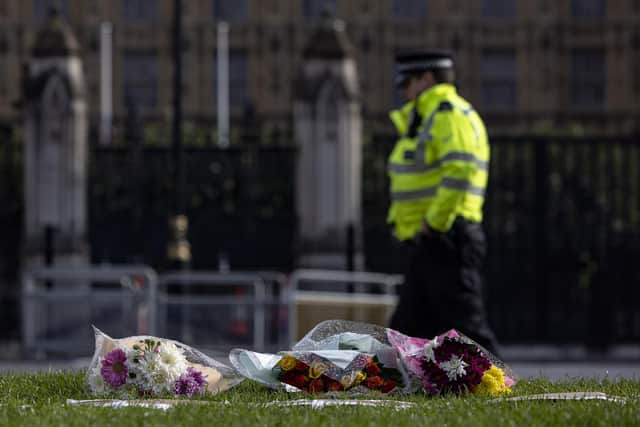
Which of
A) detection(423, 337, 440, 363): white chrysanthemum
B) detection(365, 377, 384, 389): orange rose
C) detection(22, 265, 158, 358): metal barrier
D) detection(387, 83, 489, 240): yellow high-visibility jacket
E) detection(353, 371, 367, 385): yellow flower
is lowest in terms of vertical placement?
detection(22, 265, 158, 358): metal barrier

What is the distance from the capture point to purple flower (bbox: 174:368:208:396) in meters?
6.95

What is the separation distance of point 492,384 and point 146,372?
156 centimetres

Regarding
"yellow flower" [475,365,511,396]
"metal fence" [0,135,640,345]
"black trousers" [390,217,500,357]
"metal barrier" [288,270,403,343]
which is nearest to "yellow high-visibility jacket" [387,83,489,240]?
"black trousers" [390,217,500,357]

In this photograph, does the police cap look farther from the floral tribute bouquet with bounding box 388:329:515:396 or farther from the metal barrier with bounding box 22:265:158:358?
the metal barrier with bounding box 22:265:158:358

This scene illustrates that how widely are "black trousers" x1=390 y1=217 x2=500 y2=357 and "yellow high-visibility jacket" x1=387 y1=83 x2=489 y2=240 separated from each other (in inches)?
4.3

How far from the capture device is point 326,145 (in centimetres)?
1919

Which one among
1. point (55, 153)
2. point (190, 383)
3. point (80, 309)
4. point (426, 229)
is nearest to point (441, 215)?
point (426, 229)

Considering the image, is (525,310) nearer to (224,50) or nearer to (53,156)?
(53,156)

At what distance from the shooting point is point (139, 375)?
693 centimetres

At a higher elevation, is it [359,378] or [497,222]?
[359,378]

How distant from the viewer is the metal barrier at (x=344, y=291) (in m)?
16.3

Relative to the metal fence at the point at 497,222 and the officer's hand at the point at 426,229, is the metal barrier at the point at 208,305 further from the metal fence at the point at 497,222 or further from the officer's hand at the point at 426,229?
the officer's hand at the point at 426,229

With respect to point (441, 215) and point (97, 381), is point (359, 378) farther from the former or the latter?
point (441, 215)

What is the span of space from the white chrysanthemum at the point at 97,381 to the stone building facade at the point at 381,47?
4079 centimetres
